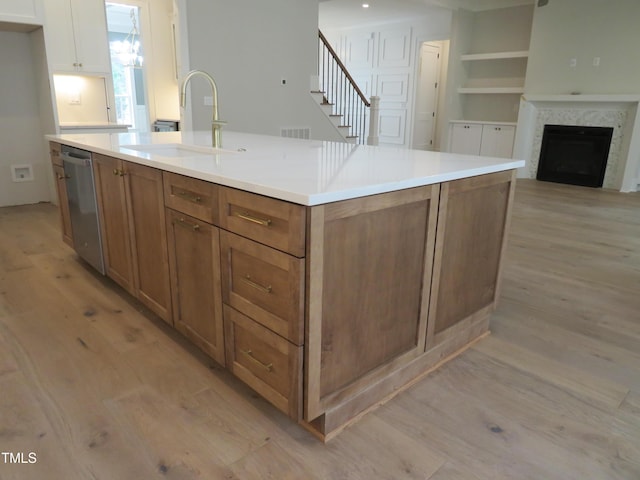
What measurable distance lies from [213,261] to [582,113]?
22.8 ft

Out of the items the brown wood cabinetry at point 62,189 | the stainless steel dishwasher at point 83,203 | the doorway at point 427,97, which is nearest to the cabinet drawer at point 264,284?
the stainless steel dishwasher at point 83,203

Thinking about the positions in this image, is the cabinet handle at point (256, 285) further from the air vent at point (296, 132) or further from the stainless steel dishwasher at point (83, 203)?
the air vent at point (296, 132)

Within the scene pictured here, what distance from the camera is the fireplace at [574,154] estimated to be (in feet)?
22.0

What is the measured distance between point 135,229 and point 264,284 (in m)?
1.16

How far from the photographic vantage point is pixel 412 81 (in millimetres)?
9273

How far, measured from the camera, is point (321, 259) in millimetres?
1384

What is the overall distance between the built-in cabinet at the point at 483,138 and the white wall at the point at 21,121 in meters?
6.65

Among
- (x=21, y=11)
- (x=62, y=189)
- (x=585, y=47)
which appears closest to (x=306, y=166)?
(x=62, y=189)

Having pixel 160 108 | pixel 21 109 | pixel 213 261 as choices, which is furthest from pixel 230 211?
pixel 160 108

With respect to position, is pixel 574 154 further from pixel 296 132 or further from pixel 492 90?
pixel 296 132

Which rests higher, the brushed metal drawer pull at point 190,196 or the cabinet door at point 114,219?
the brushed metal drawer pull at point 190,196

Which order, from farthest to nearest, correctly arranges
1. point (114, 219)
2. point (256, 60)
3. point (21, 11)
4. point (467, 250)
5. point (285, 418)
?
point (256, 60), point (21, 11), point (114, 219), point (467, 250), point (285, 418)

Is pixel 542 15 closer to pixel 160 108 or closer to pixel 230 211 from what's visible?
pixel 160 108

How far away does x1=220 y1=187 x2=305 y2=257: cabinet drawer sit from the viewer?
134 cm
